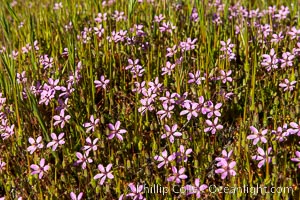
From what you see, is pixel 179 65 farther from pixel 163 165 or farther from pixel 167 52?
pixel 163 165

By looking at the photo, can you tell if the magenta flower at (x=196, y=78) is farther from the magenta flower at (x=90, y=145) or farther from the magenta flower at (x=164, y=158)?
the magenta flower at (x=90, y=145)

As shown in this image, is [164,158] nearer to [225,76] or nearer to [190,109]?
[190,109]

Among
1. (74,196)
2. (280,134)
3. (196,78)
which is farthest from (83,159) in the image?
(280,134)

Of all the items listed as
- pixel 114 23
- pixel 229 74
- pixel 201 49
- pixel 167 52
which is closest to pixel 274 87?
pixel 229 74

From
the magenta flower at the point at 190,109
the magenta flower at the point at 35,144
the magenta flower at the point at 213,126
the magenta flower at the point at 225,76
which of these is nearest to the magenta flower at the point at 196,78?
the magenta flower at the point at 225,76

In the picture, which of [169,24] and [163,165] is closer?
[163,165]

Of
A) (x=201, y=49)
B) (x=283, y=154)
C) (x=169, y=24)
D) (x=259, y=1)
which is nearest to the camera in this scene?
(x=283, y=154)

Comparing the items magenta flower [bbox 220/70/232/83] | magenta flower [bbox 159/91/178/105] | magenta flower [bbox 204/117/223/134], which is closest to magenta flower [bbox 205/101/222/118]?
magenta flower [bbox 204/117/223/134]

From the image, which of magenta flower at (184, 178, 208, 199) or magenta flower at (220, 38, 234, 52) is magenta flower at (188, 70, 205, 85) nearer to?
magenta flower at (220, 38, 234, 52)

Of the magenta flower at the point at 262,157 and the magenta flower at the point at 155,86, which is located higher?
the magenta flower at the point at 155,86
